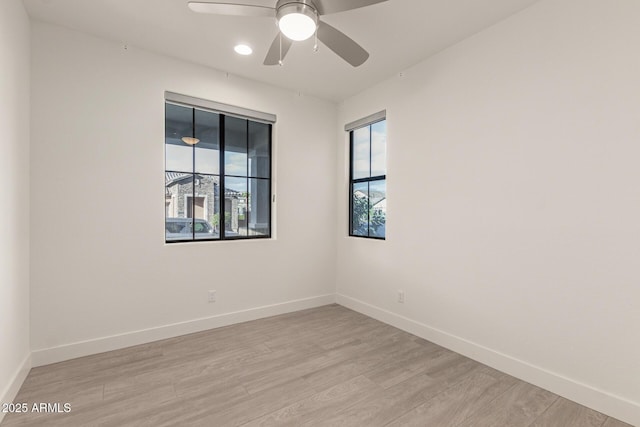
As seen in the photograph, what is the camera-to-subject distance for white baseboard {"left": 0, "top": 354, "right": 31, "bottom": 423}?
1.84 m

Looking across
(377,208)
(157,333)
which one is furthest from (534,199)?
(157,333)

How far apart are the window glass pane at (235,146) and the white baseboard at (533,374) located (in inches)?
92.3

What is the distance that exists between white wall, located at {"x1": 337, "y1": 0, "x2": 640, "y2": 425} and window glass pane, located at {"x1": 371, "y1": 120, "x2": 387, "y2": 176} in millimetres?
355

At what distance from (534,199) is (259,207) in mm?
2698

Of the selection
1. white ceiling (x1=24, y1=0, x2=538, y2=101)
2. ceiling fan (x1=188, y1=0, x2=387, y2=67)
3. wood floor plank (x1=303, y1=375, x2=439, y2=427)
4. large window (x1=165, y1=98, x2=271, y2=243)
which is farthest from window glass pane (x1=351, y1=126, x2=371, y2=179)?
wood floor plank (x1=303, y1=375, x2=439, y2=427)

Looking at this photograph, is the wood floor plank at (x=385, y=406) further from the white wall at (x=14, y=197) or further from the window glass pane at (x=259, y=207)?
the window glass pane at (x=259, y=207)

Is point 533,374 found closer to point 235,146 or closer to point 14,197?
point 235,146

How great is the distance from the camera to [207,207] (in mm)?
3338

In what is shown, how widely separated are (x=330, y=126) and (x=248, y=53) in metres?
1.50

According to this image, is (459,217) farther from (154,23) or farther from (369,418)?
(154,23)

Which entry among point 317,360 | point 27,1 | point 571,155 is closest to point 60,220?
point 27,1

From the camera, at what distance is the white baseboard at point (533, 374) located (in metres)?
1.84

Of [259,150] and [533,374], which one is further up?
[259,150]

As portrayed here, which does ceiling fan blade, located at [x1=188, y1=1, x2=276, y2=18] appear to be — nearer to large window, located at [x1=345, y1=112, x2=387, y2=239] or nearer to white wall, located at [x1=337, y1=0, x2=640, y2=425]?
white wall, located at [x1=337, y1=0, x2=640, y2=425]
